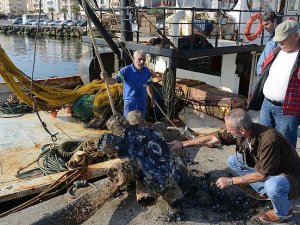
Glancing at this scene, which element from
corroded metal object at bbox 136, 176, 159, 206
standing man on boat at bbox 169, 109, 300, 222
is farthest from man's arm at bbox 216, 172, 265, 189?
corroded metal object at bbox 136, 176, 159, 206

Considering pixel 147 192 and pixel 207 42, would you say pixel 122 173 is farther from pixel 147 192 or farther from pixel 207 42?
pixel 207 42

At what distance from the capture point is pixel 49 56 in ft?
125

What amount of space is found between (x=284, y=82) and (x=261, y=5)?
6.55m

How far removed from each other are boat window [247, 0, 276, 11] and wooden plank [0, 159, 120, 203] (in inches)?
280

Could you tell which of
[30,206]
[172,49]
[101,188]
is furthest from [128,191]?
[172,49]

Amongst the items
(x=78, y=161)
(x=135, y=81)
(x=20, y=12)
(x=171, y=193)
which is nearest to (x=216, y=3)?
(x=135, y=81)

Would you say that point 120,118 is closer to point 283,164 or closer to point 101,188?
point 101,188

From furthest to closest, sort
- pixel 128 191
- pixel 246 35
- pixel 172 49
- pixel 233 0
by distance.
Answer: pixel 233 0, pixel 246 35, pixel 172 49, pixel 128 191

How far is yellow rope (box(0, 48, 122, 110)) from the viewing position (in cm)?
723

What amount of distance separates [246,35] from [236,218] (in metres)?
5.70

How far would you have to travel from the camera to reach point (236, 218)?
385 cm

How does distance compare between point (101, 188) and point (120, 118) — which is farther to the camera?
point (120, 118)

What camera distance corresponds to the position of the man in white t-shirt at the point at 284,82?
3904 mm

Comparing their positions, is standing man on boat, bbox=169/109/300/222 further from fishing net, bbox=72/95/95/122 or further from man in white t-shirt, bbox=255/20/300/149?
fishing net, bbox=72/95/95/122
